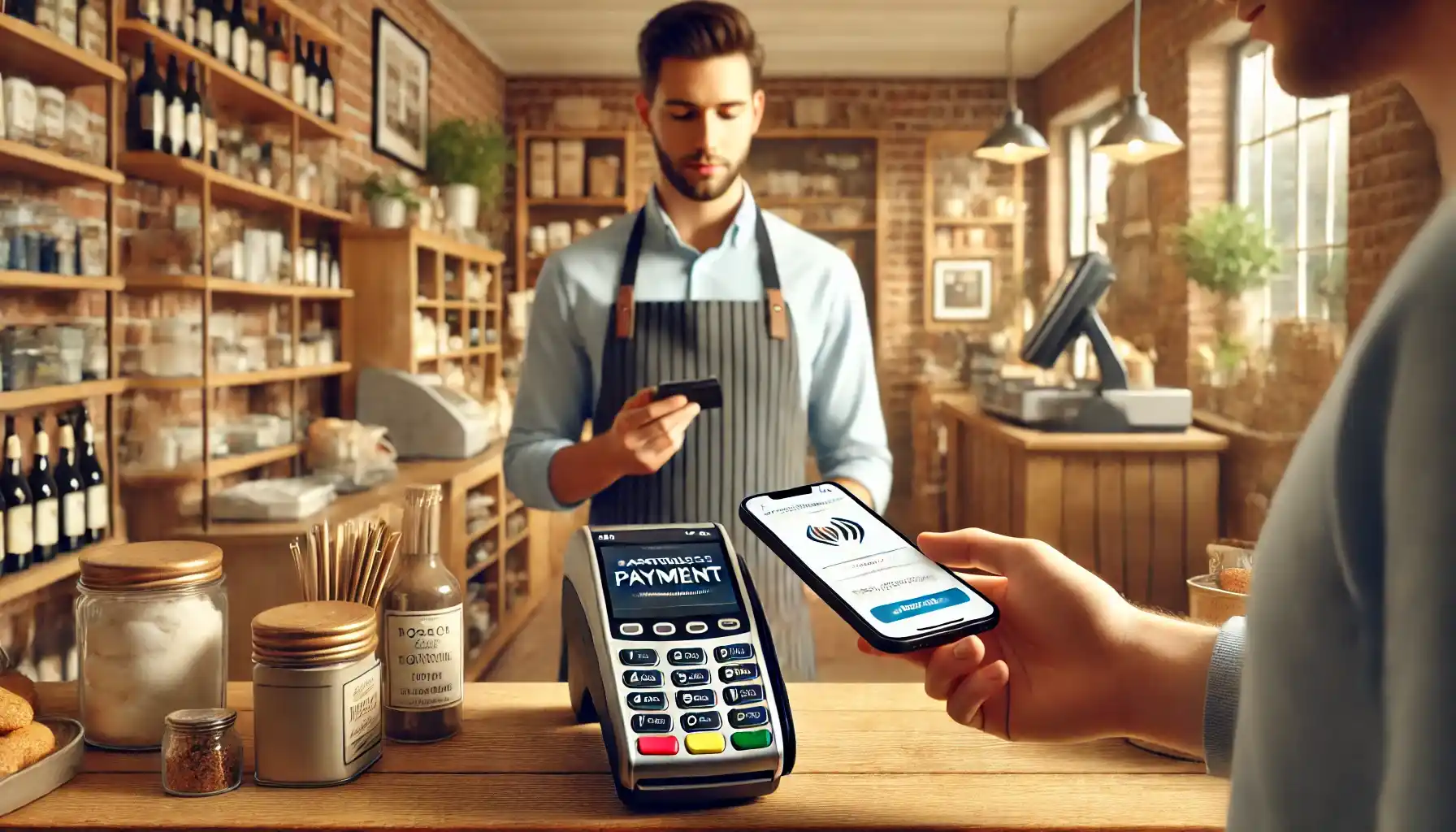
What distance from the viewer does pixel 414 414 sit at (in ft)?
14.8

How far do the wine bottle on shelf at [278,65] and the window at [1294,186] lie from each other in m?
3.47

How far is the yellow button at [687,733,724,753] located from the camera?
955 millimetres

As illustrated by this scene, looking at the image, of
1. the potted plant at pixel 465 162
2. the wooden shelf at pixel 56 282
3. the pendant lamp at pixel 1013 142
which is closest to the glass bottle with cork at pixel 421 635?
the wooden shelf at pixel 56 282

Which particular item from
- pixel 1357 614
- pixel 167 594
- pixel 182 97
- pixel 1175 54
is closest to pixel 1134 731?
pixel 1357 614

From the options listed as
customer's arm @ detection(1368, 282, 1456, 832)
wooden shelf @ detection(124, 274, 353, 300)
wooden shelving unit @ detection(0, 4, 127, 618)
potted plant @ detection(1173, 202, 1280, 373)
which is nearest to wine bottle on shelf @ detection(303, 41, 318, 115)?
wooden shelf @ detection(124, 274, 353, 300)

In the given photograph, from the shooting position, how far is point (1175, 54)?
5328 millimetres

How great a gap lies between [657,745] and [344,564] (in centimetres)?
42

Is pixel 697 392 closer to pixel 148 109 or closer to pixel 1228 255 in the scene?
pixel 148 109

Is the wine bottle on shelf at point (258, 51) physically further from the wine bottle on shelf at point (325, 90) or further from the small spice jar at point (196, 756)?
the small spice jar at point (196, 756)

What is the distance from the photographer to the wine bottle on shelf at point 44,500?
2535 mm

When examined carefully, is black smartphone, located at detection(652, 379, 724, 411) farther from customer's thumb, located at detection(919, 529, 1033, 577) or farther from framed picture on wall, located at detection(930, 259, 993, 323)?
framed picture on wall, located at detection(930, 259, 993, 323)

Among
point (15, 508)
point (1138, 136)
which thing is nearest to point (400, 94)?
point (1138, 136)

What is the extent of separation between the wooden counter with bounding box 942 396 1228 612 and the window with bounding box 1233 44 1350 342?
0.77 m

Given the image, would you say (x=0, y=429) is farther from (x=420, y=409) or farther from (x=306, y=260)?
(x=420, y=409)
